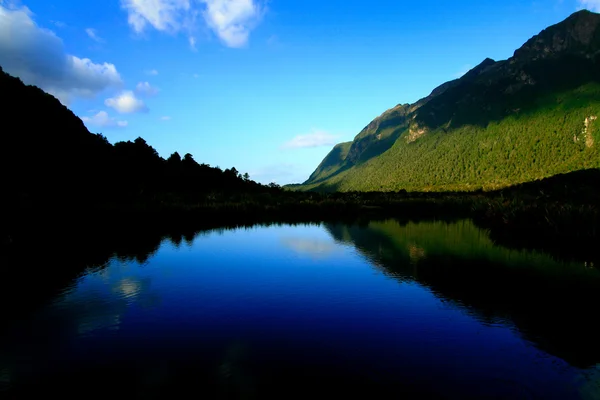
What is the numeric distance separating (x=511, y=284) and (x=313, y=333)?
12085 mm

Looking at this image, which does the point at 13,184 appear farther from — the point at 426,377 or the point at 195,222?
the point at 426,377

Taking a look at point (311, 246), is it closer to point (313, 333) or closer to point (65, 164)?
point (313, 333)

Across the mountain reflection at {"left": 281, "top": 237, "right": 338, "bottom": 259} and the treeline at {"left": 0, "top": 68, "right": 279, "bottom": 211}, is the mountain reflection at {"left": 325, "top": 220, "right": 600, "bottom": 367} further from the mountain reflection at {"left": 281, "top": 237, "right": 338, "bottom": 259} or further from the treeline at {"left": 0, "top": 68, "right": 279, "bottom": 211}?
the treeline at {"left": 0, "top": 68, "right": 279, "bottom": 211}

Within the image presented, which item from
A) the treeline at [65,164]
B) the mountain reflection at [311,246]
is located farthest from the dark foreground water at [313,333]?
the treeline at [65,164]

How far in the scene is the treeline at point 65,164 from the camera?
45156mm

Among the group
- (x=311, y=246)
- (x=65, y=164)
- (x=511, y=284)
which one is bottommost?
(x=511, y=284)

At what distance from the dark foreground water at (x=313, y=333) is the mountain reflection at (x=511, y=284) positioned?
0.31 ft

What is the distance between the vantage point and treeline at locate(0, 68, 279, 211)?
45.2 meters

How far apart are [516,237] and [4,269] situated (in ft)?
132

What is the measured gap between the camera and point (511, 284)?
62.4 feet

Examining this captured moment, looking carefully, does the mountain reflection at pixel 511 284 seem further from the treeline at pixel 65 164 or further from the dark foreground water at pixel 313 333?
the treeline at pixel 65 164

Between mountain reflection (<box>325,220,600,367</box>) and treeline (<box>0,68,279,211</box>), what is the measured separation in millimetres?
38199

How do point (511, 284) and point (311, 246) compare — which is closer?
point (511, 284)

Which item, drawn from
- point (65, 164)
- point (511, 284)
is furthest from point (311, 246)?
point (65, 164)
